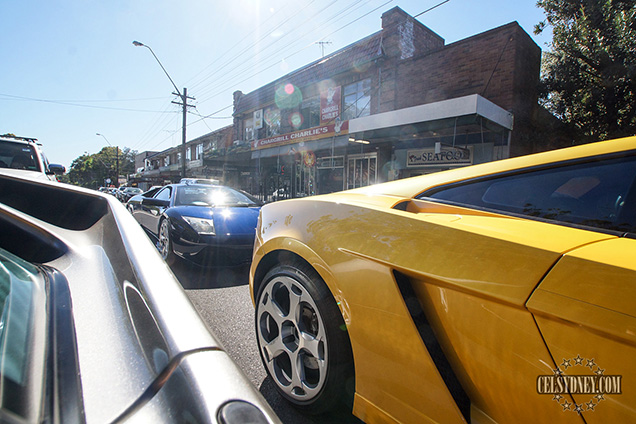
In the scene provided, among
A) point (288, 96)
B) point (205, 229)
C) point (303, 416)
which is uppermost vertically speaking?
point (288, 96)

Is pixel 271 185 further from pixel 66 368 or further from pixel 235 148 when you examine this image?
pixel 66 368

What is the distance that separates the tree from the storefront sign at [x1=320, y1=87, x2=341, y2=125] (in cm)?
763

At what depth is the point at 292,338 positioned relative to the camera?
1732 millimetres

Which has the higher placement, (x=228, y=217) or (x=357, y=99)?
(x=357, y=99)

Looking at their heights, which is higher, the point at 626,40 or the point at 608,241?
the point at 626,40

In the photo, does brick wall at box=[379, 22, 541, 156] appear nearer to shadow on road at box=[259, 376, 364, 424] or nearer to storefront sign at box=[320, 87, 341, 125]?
storefront sign at box=[320, 87, 341, 125]

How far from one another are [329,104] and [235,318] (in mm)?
13003

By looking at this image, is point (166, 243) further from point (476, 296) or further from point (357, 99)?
point (357, 99)

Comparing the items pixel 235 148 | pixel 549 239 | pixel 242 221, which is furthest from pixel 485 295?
pixel 235 148

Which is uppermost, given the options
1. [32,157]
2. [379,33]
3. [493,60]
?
[379,33]

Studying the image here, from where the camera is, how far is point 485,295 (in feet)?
3.10

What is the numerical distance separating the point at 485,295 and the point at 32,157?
8.07m

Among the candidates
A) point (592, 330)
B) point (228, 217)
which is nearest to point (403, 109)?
point (228, 217)

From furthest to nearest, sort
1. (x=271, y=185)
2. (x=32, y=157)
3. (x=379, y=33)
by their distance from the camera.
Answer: (x=271, y=185) → (x=379, y=33) → (x=32, y=157)
